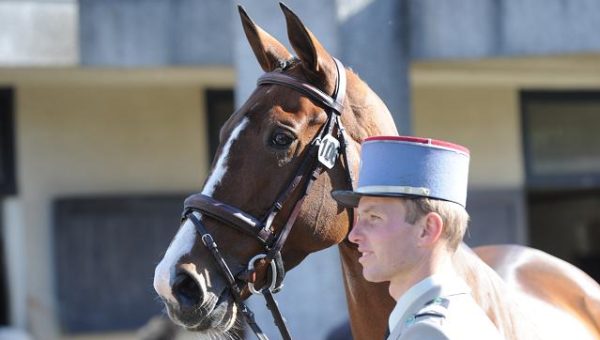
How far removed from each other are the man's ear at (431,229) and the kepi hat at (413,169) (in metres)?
0.07

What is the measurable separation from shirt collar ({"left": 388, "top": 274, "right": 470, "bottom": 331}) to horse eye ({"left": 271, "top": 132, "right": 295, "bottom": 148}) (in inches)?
39.0

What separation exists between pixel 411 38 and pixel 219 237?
4.16m

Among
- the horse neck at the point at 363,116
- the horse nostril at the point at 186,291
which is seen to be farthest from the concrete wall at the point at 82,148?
the horse nostril at the point at 186,291

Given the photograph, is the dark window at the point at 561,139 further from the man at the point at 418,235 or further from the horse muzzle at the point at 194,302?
the man at the point at 418,235

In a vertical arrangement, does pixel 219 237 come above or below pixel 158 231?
above

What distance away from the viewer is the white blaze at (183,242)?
9.58 ft

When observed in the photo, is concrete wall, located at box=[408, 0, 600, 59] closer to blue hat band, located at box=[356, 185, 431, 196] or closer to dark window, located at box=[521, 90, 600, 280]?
dark window, located at box=[521, 90, 600, 280]

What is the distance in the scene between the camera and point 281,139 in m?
3.11

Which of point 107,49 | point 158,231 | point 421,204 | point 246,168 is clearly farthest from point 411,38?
point 421,204

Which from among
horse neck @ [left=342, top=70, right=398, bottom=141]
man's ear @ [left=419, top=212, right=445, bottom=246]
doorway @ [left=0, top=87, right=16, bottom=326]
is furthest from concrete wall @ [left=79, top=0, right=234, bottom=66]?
man's ear @ [left=419, top=212, right=445, bottom=246]

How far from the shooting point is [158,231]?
27.5 ft

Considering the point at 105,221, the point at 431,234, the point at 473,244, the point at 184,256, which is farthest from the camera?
the point at 473,244

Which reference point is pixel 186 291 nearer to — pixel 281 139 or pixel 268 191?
pixel 268 191

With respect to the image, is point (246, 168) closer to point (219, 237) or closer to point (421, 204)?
point (219, 237)
